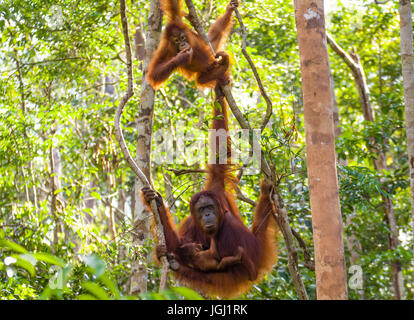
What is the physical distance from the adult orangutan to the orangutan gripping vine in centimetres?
101

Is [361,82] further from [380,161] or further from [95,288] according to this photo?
[95,288]

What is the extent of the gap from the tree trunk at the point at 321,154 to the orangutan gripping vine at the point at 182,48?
205cm

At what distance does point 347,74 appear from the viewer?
357 inches

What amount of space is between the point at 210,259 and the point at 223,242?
7.0 inches

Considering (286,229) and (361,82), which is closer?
(286,229)

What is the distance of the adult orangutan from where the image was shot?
4168mm

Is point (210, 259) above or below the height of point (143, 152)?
below

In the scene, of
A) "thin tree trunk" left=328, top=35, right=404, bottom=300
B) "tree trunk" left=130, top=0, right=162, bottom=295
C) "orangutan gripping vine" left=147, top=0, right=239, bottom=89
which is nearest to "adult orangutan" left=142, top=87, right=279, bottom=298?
"tree trunk" left=130, top=0, right=162, bottom=295

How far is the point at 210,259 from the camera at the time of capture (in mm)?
4207

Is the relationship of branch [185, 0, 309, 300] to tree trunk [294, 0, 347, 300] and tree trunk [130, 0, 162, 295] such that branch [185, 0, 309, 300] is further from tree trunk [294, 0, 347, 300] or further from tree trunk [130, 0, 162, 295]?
tree trunk [130, 0, 162, 295]

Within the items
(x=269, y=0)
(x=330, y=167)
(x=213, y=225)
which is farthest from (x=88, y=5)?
(x=330, y=167)

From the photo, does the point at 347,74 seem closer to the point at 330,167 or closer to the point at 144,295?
the point at 330,167

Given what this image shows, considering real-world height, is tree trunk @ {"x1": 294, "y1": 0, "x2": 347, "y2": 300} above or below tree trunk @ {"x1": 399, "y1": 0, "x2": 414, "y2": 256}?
below

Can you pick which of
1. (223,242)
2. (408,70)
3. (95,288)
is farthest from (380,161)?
(95,288)
